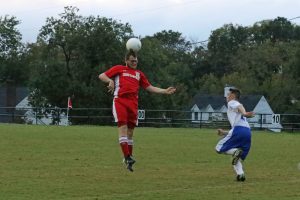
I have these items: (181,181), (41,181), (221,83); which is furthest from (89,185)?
(221,83)

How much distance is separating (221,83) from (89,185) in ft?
364

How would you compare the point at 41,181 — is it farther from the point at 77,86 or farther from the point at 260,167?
the point at 77,86

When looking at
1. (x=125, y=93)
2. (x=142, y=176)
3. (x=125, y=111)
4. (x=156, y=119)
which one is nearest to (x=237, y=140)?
(x=142, y=176)

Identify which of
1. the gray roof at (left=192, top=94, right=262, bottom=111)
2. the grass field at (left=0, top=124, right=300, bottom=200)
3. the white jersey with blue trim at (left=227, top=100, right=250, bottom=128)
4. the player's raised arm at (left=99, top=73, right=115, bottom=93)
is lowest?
the grass field at (left=0, top=124, right=300, bottom=200)

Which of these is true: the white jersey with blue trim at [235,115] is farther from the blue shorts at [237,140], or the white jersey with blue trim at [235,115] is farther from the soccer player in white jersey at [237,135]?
the blue shorts at [237,140]

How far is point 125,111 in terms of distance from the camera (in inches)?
508

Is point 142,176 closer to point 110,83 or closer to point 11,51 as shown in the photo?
point 110,83

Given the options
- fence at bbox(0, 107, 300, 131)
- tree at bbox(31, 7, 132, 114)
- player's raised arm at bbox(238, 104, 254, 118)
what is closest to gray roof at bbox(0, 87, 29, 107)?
tree at bbox(31, 7, 132, 114)

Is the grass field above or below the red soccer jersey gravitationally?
below

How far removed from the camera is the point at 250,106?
10931 centimetres

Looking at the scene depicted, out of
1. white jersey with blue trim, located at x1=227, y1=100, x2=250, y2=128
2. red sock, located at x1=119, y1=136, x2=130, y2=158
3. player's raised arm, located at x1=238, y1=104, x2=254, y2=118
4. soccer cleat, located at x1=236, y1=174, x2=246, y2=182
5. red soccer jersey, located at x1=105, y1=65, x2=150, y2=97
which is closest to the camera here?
soccer cleat, located at x1=236, y1=174, x2=246, y2=182

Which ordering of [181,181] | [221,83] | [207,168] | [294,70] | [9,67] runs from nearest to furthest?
[181,181] < [207,168] < [294,70] < [9,67] < [221,83]

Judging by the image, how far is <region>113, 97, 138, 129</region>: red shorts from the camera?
505 inches

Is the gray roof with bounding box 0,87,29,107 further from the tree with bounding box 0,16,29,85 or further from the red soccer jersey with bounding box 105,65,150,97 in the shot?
the red soccer jersey with bounding box 105,65,150,97
